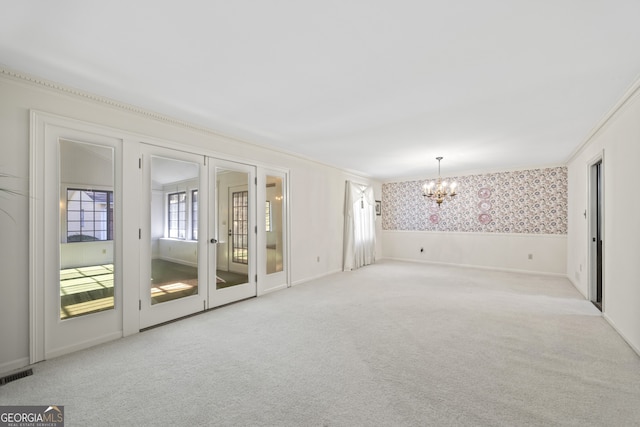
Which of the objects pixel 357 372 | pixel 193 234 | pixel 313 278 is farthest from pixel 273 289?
pixel 357 372

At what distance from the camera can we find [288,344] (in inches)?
106

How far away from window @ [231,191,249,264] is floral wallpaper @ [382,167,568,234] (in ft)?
16.3

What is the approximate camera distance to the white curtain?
6398 millimetres

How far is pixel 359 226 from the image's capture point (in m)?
6.80

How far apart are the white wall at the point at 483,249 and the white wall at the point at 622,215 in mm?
2579

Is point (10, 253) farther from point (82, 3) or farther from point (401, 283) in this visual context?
point (401, 283)

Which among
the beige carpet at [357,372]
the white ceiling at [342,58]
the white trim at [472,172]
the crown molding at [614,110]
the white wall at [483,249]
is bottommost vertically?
the beige carpet at [357,372]

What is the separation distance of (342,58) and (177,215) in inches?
102

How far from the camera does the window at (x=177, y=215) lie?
10.8 feet

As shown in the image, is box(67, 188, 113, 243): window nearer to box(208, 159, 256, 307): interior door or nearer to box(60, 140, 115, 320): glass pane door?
box(60, 140, 115, 320): glass pane door

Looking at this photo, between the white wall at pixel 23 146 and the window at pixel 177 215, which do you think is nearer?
the white wall at pixel 23 146

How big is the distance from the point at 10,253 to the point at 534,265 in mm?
8068

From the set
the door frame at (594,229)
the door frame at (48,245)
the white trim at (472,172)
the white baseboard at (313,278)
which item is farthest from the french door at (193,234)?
the door frame at (594,229)

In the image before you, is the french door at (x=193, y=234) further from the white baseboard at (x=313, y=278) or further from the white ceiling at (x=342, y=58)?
the white baseboard at (x=313, y=278)
